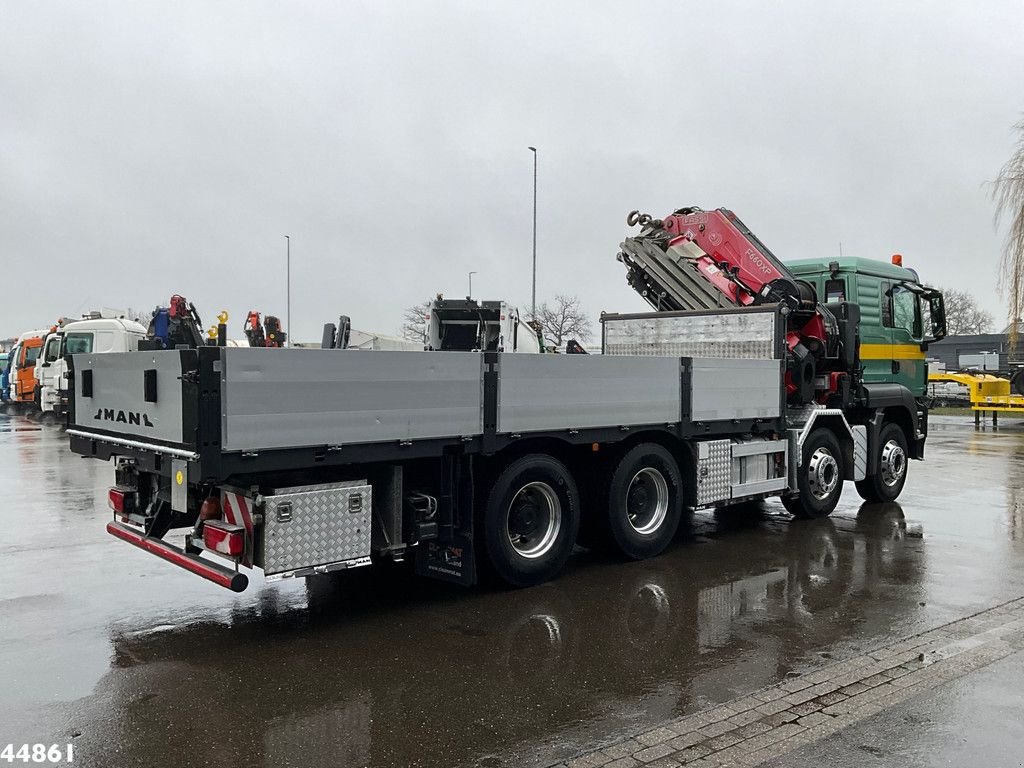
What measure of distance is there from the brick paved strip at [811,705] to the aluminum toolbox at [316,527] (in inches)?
92.3

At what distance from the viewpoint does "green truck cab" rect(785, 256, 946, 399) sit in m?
11.3

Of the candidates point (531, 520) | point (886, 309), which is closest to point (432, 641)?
point (531, 520)

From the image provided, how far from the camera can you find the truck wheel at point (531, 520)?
6832mm

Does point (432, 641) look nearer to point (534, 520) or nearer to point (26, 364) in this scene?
point (534, 520)

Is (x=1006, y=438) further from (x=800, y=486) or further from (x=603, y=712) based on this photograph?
(x=603, y=712)

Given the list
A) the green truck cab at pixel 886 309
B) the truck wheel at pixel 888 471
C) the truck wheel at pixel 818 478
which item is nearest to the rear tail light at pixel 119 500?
the truck wheel at pixel 818 478

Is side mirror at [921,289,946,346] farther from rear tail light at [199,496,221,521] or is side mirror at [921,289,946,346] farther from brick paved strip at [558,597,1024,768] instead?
rear tail light at [199,496,221,521]

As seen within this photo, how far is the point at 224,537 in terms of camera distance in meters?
5.64

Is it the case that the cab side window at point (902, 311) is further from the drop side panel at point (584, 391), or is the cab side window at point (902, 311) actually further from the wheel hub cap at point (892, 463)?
the drop side panel at point (584, 391)

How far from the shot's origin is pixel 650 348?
11.1 m

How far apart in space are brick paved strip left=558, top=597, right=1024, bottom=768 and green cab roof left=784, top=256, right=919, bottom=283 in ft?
19.8

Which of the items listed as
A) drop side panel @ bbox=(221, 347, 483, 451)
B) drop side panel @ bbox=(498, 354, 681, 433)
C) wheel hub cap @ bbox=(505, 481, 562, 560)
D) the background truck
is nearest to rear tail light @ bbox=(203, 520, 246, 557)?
the background truck

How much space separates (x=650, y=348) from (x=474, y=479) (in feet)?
15.7

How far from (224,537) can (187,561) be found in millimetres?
475
